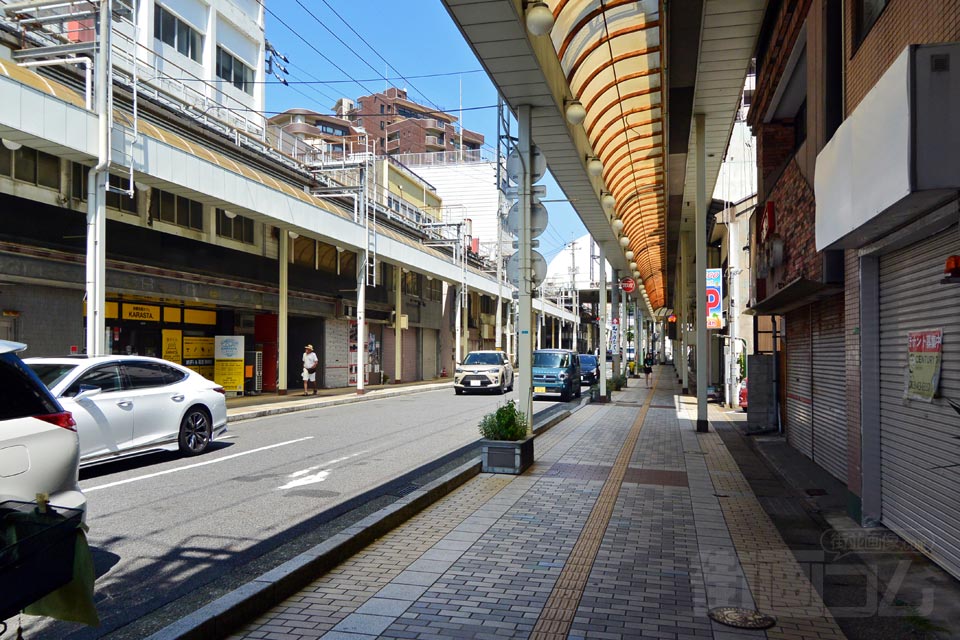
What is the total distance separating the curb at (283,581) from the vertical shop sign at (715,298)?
15.8 meters

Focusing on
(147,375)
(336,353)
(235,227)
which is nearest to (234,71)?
(235,227)

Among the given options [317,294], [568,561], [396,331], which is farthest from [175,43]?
[568,561]

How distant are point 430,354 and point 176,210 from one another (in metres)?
25.4

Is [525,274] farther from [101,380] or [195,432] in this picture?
[101,380]

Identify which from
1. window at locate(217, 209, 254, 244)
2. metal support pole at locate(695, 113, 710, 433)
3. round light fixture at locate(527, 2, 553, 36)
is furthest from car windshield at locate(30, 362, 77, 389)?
window at locate(217, 209, 254, 244)

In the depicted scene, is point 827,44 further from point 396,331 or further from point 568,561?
point 396,331

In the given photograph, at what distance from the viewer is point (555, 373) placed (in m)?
26.1

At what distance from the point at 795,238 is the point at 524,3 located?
537 cm

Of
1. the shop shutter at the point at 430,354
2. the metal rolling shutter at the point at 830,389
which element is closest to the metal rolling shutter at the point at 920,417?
the metal rolling shutter at the point at 830,389

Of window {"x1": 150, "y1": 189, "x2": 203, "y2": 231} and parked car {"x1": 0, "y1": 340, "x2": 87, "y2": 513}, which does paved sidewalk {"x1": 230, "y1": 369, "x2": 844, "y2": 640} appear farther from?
window {"x1": 150, "y1": 189, "x2": 203, "y2": 231}

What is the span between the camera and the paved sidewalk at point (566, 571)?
464cm

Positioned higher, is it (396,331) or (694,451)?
(396,331)

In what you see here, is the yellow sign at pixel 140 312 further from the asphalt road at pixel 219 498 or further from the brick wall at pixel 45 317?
the asphalt road at pixel 219 498

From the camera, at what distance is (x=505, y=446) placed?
10.0 m
